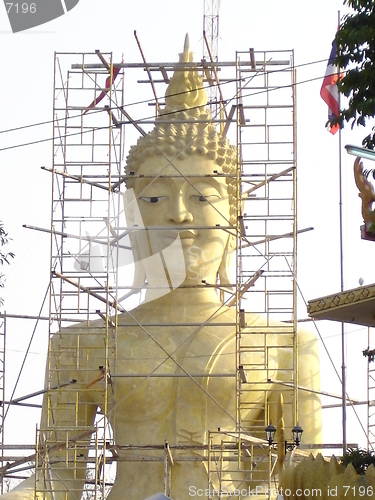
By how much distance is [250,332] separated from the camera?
21000mm

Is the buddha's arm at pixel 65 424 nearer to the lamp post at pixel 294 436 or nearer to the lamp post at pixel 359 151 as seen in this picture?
the lamp post at pixel 294 436

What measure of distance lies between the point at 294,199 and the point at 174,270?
2.02m

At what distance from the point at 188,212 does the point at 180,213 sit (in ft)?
0.56

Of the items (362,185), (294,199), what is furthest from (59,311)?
(362,185)

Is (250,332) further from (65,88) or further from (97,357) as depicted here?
(65,88)

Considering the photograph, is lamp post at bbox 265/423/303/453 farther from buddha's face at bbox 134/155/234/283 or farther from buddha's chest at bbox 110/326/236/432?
buddha's face at bbox 134/155/234/283

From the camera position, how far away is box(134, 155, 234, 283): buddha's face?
2166 centimetres

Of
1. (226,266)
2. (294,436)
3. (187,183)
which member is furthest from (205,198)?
(294,436)

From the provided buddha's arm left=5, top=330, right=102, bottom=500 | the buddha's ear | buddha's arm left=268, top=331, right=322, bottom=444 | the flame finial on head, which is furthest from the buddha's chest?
the flame finial on head

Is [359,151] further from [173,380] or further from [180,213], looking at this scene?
[173,380]

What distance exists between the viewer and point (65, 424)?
21.2 m

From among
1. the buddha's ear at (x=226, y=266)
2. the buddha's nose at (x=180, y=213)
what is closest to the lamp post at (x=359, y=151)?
the buddha's nose at (x=180, y=213)

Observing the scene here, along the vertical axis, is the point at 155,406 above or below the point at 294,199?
below

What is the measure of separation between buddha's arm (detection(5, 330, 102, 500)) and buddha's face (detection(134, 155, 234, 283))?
1963 millimetres
